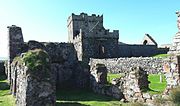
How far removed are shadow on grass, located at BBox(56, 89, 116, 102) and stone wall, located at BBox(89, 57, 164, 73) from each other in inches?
159

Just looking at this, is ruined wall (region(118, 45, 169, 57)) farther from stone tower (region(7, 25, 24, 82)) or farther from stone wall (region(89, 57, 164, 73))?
stone tower (region(7, 25, 24, 82))

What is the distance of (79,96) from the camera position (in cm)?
2197

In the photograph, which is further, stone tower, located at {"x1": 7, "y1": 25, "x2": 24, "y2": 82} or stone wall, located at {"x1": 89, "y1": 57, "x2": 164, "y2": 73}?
stone wall, located at {"x1": 89, "y1": 57, "x2": 164, "y2": 73}

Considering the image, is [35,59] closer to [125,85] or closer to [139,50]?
[125,85]

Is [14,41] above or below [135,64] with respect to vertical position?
above

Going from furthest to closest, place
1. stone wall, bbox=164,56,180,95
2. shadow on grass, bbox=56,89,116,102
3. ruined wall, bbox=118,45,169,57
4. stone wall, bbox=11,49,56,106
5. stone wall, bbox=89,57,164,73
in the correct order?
1. ruined wall, bbox=118,45,169,57
2. stone wall, bbox=89,57,164,73
3. shadow on grass, bbox=56,89,116,102
4. stone wall, bbox=11,49,56,106
5. stone wall, bbox=164,56,180,95

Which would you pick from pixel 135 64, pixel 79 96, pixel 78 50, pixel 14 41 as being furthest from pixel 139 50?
pixel 79 96

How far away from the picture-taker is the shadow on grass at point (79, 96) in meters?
20.5

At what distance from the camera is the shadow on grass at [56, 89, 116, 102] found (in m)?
20.5

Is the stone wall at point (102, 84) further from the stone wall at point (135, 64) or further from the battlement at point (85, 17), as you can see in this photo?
the battlement at point (85, 17)

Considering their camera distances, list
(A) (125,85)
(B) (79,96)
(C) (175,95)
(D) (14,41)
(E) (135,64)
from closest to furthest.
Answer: (C) (175,95) < (A) (125,85) < (B) (79,96) < (D) (14,41) < (E) (135,64)

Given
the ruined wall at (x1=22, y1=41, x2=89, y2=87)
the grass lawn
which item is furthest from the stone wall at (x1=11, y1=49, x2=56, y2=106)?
the ruined wall at (x1=22, y1=41, x2=89, y2=87)

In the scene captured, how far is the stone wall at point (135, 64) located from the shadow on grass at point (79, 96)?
4039 mm

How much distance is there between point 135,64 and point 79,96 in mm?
12632
